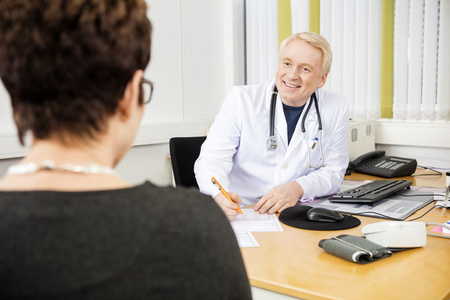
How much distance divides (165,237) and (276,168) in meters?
1.54

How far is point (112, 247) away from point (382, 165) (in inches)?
83.2

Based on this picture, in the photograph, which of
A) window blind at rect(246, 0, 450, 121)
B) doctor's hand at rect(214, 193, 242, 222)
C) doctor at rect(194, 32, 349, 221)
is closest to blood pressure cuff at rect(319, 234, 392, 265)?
doctor's hand at rect(214, 193, 242, 222)

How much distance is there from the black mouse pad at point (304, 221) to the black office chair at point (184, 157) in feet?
2.23

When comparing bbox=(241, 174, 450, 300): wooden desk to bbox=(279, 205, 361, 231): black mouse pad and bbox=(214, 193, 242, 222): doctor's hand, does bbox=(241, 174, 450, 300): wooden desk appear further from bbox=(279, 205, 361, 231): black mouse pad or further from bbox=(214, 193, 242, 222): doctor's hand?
bbox=(214, 193, 242, 222): doctor's hand

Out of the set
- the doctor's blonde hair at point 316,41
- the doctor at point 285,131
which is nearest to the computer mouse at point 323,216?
the doctor at point 285,131

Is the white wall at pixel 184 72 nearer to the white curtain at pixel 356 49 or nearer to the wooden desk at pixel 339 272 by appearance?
the white curtain at pixel 356 49

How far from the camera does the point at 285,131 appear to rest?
2111 millimetres

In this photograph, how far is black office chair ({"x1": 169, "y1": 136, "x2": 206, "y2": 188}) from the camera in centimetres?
215

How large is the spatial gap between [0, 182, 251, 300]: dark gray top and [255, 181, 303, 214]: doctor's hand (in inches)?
40.7

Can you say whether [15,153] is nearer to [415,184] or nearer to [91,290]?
[415,184]

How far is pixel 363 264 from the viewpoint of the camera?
118 cm

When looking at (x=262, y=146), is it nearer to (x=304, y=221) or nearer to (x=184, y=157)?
(x=184, y=157)

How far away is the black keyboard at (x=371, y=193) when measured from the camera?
5.74 feet

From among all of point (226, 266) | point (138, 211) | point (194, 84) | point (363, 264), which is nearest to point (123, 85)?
point (138, 211)
